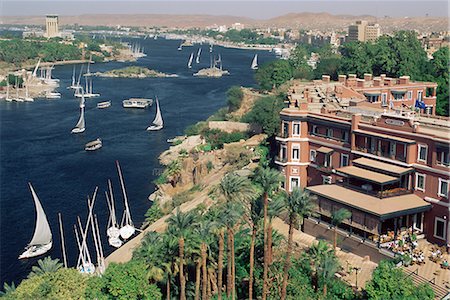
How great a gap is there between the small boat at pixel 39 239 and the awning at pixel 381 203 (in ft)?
55.1

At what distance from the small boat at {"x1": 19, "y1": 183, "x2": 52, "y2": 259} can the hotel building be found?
558 inches

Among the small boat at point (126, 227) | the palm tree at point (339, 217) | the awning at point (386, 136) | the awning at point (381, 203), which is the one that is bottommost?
the small boat at point (126, 227)

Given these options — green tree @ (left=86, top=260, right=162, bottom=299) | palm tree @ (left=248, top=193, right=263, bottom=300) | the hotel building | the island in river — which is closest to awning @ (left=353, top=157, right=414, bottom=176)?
the hotel building

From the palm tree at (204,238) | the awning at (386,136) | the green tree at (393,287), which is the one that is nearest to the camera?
the green tree at (393,287)

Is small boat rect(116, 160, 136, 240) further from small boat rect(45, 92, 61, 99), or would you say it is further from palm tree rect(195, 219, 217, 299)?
small boat rect(45, 92, 61, 99)

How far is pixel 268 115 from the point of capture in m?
48.4

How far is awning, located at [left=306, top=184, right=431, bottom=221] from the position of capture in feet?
83.3

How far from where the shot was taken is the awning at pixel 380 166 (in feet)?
87.7

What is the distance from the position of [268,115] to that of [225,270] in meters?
25.1

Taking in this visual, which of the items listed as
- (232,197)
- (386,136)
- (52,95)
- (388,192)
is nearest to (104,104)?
→ (52,95)

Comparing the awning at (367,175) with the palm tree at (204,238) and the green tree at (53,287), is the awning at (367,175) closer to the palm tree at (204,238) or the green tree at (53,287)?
the palm tree at (204,238)

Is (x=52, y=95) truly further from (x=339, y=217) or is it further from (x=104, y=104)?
(x=339, y=217)

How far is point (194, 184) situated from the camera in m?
46.2

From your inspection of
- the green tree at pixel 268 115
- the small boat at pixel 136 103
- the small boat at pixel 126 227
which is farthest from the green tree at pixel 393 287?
the small boat at pixel 136 103
